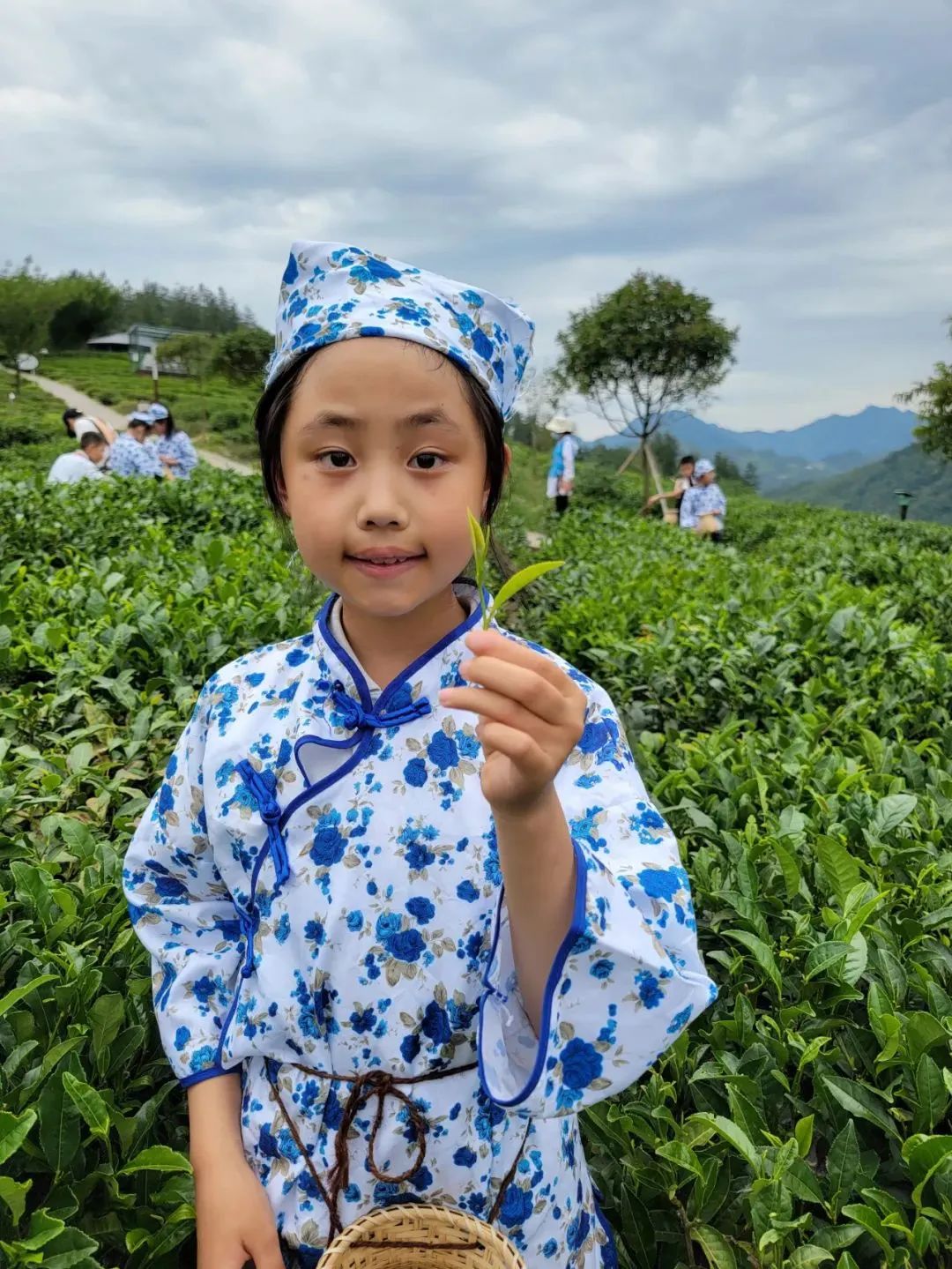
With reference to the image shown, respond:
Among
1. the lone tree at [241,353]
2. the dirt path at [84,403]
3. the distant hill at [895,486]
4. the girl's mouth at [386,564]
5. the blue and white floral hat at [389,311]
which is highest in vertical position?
the lone tree at [241,353]

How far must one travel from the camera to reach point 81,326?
201 feet

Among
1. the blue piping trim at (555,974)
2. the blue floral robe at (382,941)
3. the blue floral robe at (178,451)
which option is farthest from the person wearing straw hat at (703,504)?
the blue piping trim at (555,974)

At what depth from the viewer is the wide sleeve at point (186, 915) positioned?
1224 mm

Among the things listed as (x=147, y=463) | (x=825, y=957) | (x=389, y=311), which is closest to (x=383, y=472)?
(x=389, y=311)

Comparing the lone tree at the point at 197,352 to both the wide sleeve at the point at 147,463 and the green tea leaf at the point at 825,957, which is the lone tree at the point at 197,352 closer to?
the wide sleeve at the point at 147,463

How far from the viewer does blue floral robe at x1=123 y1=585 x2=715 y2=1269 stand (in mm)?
1101

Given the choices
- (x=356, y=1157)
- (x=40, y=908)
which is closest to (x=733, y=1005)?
(x=356, y=1157)

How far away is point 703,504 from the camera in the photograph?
37.7ft

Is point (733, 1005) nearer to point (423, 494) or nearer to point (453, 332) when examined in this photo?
point (423, 494)

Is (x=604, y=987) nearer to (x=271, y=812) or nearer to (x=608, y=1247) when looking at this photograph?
(x=271, y=812)

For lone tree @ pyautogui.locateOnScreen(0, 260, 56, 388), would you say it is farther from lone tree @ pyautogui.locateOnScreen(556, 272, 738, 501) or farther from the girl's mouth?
the girl's mouth

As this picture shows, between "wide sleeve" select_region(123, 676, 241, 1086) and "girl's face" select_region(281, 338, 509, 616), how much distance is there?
39 cm

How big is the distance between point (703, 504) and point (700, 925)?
403 inches

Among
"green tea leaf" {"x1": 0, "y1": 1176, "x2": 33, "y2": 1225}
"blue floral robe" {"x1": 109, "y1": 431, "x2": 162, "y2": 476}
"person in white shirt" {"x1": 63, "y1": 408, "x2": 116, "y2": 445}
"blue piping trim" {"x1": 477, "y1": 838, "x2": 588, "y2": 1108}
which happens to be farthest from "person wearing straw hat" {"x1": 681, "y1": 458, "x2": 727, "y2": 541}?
"green tea leaf" {"x1": 0, "y1": 1176, "x2": 33, "y2": 1225}
